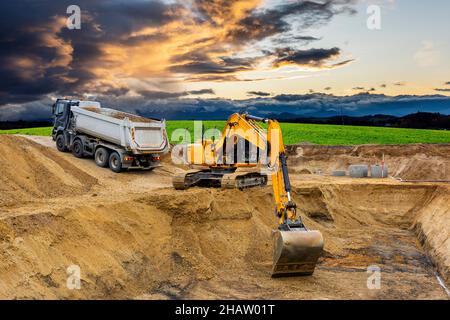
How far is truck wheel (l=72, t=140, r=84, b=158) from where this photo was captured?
24.0 m

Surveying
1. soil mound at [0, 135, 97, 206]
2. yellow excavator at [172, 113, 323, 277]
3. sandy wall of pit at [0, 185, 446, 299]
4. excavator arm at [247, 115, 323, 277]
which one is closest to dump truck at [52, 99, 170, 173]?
soil mound at [0, 135, 97, 206]

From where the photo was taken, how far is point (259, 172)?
19.5 m

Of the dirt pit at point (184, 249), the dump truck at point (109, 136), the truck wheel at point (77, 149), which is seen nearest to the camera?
the dirt pit at point (184, 249)

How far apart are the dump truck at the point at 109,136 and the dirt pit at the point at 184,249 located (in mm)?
1559

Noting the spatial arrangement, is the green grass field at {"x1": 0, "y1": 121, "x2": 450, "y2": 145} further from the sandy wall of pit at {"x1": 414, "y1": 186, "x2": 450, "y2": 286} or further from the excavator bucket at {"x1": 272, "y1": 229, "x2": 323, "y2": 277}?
A: the excavator bucket at {"x1": 272, "y1": 229, "x2": 323, "y2": 277}

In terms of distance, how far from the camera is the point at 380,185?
25141 millimetres

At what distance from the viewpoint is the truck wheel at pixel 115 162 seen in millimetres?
22469

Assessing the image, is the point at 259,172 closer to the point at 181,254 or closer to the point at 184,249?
the point at 184,249

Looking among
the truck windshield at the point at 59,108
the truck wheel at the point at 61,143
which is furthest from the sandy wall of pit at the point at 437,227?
the truck windshield at the point at 59,108

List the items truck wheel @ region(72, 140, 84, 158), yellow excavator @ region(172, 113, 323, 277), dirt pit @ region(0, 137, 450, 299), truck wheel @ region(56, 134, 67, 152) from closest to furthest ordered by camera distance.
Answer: dirt pit @ region(0, 137, 450, 299) → yellow excavator @ region(172, 113, 323, 277) → truck wheel @ region(72, 140, 84, 158) → truck wheel @ region(56, 134, 67, 152)

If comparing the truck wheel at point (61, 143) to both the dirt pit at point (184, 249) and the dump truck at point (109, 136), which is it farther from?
the dirt pit at point (184, 249)

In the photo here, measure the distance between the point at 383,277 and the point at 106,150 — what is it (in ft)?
45.6

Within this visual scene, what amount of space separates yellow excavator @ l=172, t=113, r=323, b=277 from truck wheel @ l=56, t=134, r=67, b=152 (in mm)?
7248

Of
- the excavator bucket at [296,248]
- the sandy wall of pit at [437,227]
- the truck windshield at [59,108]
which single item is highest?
the truck windshield at [59,108]
